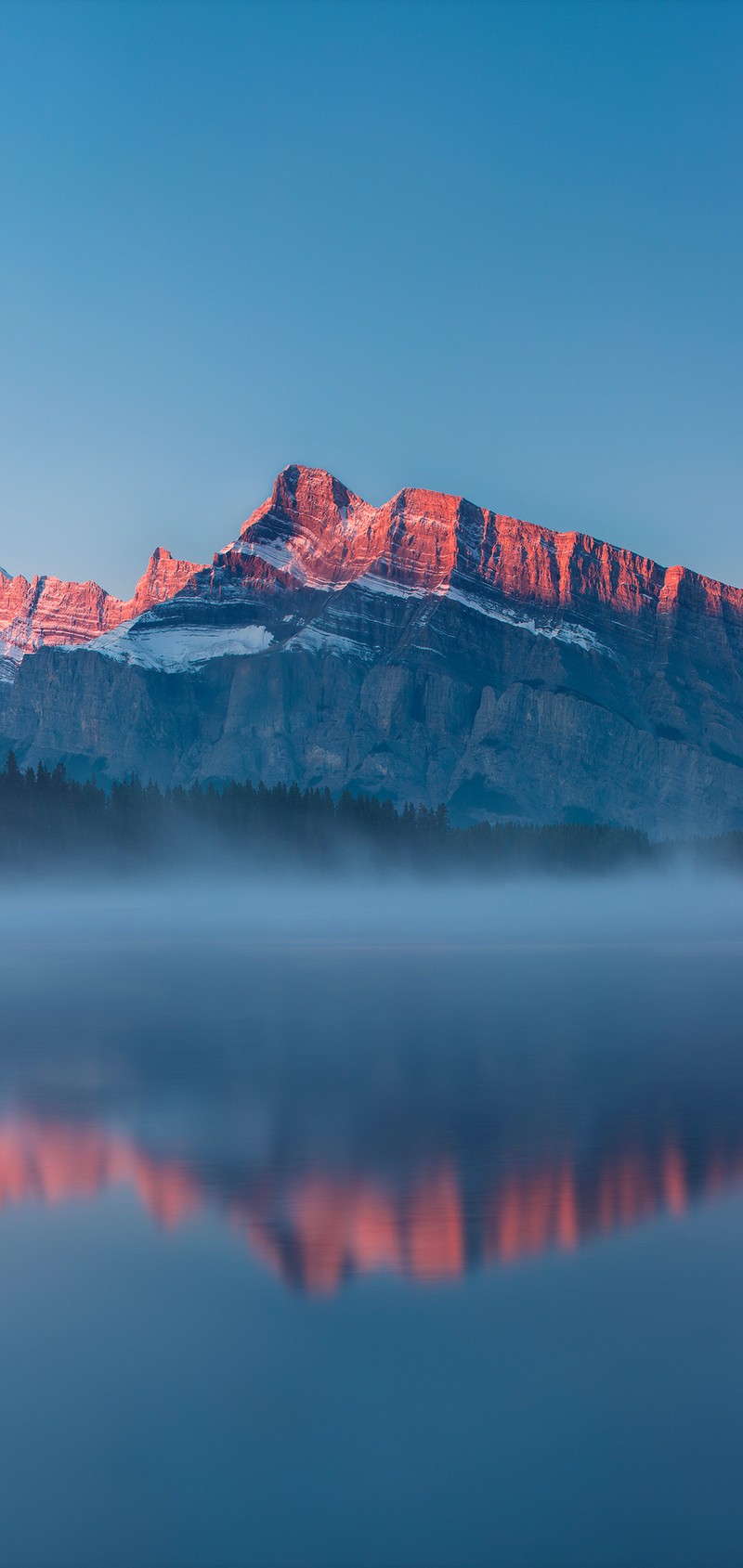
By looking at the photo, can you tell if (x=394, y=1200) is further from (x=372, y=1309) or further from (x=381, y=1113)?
(x=381, y=1113)

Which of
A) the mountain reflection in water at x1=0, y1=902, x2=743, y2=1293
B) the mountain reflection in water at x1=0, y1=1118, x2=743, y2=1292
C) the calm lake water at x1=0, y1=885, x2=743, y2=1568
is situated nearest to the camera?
the calm lake water at x1=0, y1=885, x2=743, y2=1568

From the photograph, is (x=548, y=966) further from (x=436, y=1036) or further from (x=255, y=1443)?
(x=255, y=1443)

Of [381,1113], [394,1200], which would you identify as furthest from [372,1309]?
[381,1113]

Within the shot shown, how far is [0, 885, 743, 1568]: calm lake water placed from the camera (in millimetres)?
10172

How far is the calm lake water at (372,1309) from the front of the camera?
33.4 ft

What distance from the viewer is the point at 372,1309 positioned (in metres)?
14.6

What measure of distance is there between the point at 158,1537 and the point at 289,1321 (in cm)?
444

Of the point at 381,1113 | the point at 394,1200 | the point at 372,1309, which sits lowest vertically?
the point at 372,1309

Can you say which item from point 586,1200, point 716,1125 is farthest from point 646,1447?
point 716,1125

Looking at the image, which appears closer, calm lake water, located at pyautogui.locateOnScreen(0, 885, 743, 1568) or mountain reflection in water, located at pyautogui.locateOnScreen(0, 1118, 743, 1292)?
calm lake water, located at pyautogui.locateOnScreen(0, 885, 743, 1568)

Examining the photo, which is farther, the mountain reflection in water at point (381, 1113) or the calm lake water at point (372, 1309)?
the mountain reflection in water at point (381, 1113)

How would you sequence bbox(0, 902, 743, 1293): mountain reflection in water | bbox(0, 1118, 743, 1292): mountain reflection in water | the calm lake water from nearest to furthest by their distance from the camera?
the calm lake water
bbox(0, 1118, 743, 1292): mountain reflection in water
bbox(0, 902, 743, 1293): mountain reflection in water

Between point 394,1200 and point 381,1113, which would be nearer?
point 394,1200

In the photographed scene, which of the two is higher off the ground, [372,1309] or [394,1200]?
[394,1200]
